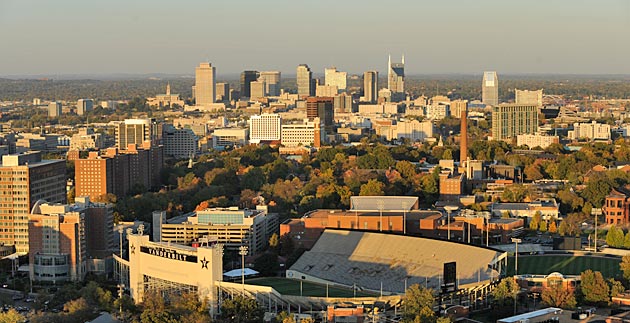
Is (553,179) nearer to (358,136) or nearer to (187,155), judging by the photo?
(187,155)

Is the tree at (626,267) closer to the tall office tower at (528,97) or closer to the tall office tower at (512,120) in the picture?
the tall office tower at (512,120)

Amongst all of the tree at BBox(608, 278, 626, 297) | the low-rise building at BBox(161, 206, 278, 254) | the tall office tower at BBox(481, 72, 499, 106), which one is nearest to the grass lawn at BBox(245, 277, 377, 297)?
the tree at BBox(608, 278, 626, 297)

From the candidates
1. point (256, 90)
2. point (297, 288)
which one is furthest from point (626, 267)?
point (256, 90)

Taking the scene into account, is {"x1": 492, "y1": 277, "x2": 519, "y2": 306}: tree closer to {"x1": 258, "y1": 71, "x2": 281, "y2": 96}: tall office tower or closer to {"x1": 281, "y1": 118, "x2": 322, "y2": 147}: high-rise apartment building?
{"x1": 281, "y1": 118, "x2": 322, "y2": 147}: high-rise apartment building

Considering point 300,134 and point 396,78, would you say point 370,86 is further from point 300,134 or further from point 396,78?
point 300,134

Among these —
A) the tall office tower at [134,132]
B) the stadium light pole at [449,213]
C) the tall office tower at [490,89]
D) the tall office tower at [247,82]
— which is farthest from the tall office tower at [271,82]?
the stadium light pole at [449,213]

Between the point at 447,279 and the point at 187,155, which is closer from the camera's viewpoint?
the point at 447,279

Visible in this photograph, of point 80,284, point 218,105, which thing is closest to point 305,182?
point 80,284
